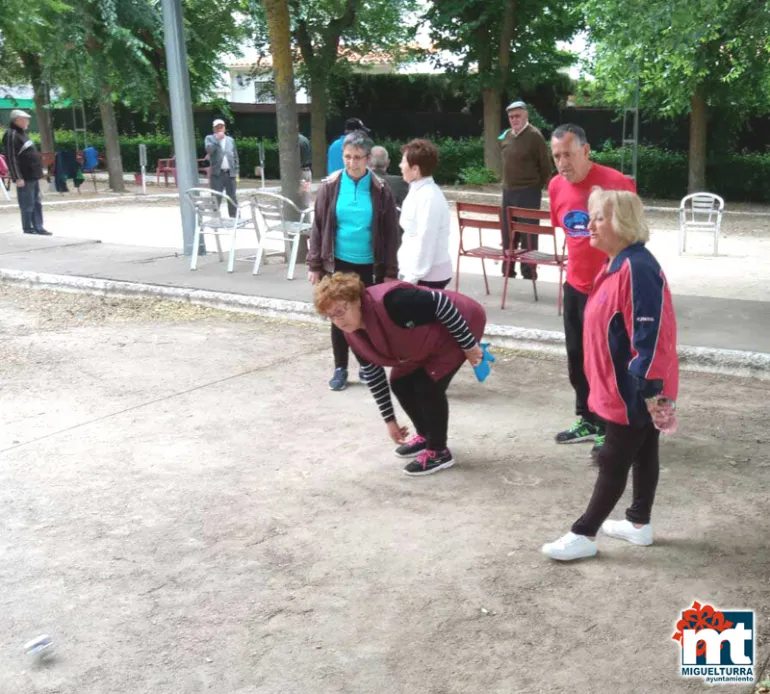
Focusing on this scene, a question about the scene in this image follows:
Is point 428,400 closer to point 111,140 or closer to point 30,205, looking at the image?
point 30,205

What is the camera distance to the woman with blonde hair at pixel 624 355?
12.1 feet

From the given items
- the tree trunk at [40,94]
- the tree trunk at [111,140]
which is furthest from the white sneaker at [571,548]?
the tree trunk at [40,94]

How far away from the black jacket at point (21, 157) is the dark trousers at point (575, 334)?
1106 cm

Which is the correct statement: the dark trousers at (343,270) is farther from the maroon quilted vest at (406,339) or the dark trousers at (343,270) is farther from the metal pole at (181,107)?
the metal pole at (181,107)

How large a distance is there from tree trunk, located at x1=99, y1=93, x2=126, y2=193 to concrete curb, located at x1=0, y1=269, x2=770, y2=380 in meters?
12.4

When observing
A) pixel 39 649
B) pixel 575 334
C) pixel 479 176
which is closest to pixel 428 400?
pixel 575 334

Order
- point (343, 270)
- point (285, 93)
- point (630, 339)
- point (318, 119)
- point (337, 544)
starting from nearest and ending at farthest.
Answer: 1. point (630, 339)
2. point (337, 544)
3. point (343, 270)
4. point (285, 93)
5. point (318, 119)

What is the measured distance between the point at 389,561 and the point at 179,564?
0.91 metres

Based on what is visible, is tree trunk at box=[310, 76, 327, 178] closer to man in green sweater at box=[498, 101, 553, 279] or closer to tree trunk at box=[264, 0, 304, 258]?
tree trunk at box=[264, 0, 304, 258]

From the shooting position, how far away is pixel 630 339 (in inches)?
149

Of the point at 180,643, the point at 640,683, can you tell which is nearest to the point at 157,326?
the point at 180,643

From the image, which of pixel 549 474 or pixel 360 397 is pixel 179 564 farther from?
pixel 360 397

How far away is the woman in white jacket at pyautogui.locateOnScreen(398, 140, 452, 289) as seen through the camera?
5.85m

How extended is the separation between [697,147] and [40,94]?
1587 cm
